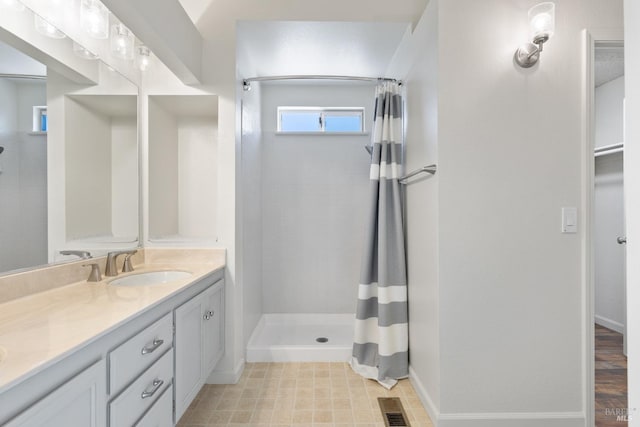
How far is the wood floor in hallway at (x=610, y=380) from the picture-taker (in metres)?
1.64

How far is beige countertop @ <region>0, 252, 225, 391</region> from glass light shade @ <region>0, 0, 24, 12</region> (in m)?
1.11

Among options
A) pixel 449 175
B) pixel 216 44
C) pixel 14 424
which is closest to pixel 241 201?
pixel 216 44

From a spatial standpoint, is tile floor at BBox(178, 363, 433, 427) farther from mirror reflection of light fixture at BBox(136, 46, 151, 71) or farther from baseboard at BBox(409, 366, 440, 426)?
mirror reflection of light fixture at BBox(136, 46, 151, 71)

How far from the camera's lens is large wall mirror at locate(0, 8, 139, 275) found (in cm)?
111

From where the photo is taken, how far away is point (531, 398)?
153 cm

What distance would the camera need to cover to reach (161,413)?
1.17m

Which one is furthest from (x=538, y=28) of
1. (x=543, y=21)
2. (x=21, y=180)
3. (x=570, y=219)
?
(x=21, y=180)

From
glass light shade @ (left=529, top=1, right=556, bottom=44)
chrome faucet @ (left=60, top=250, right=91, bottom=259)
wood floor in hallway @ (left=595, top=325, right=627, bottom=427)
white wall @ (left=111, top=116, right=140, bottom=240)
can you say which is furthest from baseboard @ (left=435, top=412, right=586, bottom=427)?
white wall @ (left=111, top=116, right=140, bottom=240)

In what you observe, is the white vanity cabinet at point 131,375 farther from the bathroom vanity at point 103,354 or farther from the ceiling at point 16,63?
the ceiling at point 16,63

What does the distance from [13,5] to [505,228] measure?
7.75ft

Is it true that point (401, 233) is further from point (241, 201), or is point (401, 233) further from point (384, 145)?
point (241, 201)

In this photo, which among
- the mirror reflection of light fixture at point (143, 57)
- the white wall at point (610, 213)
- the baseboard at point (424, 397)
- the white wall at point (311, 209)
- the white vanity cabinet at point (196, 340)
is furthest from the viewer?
the white wall at point (311, 209)

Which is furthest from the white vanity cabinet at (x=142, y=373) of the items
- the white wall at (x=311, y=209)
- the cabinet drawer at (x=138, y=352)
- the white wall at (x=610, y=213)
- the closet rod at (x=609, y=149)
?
the white wall at (x=610, y=213)

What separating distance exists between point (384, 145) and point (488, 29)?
2.82 feet
